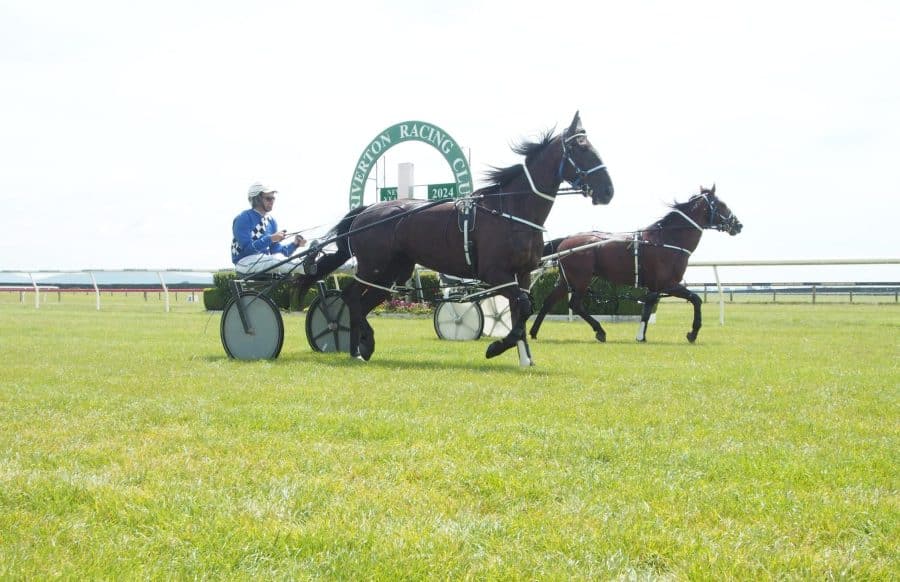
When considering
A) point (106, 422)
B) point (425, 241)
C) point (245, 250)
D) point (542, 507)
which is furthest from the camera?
point (245, 250)

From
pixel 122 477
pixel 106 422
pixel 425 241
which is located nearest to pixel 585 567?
pixel 122 477

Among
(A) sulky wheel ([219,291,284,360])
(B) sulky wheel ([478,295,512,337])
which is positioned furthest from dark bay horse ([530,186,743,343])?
(A) sulky wheel ([219,291,284,360])

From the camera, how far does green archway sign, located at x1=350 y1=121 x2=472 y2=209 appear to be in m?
21.4

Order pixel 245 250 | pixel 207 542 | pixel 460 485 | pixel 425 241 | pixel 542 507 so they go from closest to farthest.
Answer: pixel 207 542
pixel 542 507
pixel 460 485
pixel 425 241
pixel 245 250

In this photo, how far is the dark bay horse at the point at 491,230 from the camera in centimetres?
862

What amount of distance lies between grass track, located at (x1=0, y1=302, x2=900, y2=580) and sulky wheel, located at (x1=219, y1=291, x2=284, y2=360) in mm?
1488

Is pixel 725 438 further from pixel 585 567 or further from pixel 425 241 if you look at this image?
pixel 425 241

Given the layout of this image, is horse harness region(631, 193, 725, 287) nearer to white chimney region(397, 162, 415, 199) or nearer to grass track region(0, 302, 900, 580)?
grass track region(0, 302, 900, 580)

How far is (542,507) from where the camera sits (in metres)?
3.37

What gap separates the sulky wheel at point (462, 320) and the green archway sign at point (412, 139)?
779 centimetres

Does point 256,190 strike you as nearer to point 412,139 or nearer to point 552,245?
point 552,245

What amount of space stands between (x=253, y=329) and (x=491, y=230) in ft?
9.48

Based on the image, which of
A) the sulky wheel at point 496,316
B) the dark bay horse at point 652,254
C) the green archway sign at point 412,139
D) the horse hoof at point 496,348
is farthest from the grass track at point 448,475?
the green archway sign at point 412,139

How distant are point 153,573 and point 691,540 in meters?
1.80
